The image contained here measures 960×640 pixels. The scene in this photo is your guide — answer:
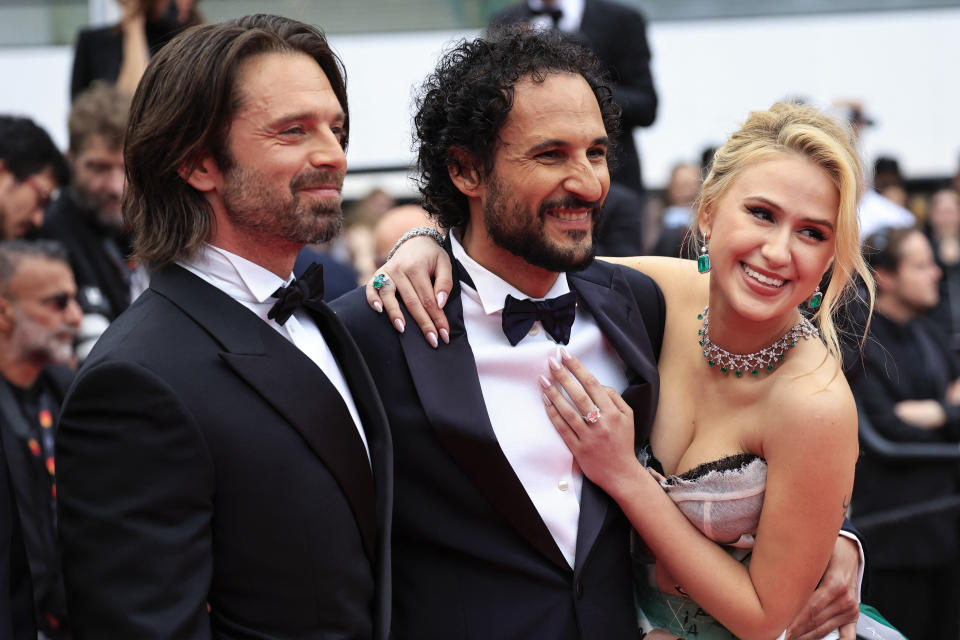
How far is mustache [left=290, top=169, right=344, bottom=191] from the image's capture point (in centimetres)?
220

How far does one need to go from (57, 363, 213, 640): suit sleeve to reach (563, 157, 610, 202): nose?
42.3 inches

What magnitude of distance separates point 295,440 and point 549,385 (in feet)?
2.25

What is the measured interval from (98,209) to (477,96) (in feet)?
9.36

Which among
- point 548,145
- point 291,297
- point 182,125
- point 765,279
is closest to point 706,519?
point 765,279

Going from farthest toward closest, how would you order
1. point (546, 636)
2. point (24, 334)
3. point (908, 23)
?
point (908, 23) < point (24, 334) < point (546, 636)

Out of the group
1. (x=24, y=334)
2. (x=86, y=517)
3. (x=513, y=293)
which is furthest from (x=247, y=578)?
(x=24, y=334)

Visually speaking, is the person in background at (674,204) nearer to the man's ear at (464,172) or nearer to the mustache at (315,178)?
the man's ear at (464,172)

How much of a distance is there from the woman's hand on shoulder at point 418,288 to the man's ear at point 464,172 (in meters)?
0.18

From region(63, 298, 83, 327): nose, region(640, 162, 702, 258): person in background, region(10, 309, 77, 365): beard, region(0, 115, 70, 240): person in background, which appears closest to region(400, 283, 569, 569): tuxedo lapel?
region(10, 309, 77, 365): beard

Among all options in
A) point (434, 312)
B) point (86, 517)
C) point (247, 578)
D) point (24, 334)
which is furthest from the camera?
point (24, 334)

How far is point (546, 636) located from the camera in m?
2.35

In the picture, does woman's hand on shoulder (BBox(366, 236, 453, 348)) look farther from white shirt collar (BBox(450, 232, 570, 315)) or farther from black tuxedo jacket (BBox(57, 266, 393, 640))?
black tuxedo jacket (BBox(57, 266, 393, 640))

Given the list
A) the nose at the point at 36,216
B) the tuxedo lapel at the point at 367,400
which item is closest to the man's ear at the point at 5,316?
the nose at the point at 36,216

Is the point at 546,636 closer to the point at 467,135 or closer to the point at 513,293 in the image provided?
the point at 513,293
